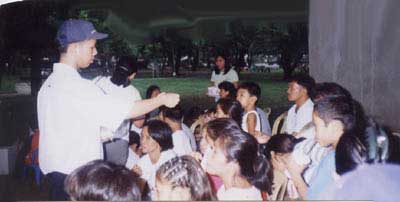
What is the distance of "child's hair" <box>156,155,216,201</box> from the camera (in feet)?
5.24

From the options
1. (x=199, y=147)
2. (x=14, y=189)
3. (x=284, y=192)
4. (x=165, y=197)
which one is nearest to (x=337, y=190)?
(x=284, y=192)

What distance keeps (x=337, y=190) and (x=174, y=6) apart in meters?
1.07

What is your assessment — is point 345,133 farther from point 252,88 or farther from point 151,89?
point 151,89

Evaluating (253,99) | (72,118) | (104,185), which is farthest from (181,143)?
(104,185)

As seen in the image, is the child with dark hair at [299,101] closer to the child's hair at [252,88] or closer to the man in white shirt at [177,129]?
the child's hair at [252,88]

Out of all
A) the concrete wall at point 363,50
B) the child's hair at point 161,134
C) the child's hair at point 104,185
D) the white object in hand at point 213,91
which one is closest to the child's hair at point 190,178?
the child's hair at point 104,185

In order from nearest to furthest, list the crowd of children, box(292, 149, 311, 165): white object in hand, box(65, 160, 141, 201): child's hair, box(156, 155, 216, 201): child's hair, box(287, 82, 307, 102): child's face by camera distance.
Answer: box(65, 160, 141, 201): child's hair
box(156, 155, 216, 201): child's hair
the crowd of children
box(292, 149, 311, 165): white object in hand
box(287, 82, 307, 102): child's face

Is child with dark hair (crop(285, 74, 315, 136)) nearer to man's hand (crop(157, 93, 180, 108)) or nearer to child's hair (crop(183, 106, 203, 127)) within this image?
child's hair (crop(183, 106, 203, 127))

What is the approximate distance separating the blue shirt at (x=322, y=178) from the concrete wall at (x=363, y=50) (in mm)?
335

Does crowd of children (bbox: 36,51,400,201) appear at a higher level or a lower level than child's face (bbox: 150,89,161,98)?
lower

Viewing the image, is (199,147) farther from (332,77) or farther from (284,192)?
(332,77)

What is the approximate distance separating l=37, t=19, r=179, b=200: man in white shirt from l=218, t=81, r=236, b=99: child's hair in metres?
0.29

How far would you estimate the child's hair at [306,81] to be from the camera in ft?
7.35

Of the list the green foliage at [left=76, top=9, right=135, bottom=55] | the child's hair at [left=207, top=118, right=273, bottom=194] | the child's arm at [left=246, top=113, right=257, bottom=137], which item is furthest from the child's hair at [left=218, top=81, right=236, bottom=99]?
the green foliage at [left=76, top=9, right=135, bottom=55]
